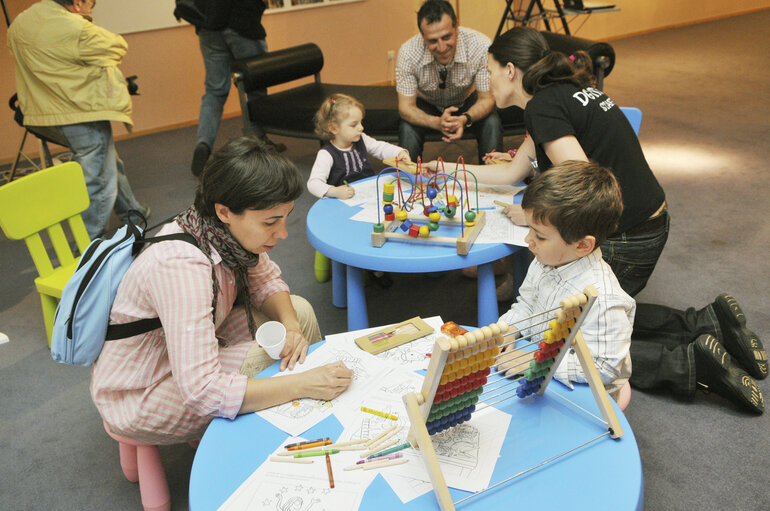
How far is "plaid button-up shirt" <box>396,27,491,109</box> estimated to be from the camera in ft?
11.4

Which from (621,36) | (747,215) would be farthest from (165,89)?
(621,36)

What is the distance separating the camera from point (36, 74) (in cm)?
330

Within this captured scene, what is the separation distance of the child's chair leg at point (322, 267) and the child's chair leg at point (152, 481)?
58.9 inches

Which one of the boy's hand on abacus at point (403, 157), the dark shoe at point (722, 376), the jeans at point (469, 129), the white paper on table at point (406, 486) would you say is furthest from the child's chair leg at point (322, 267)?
the white paper on table at point (406, 486)

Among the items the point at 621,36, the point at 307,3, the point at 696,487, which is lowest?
the point at 621,36

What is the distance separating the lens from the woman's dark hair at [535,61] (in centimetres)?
222

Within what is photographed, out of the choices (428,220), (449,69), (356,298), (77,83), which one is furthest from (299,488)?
(77,83)

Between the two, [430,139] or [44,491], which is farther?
[430,139]

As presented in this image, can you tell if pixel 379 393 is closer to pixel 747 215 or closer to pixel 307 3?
pixel 747 215

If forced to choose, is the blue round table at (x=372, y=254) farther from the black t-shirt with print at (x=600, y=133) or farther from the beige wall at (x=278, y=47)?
the beige wall at (x=278, y=47)

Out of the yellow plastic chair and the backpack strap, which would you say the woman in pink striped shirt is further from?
the yellow plastic chair

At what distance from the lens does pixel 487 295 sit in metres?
2.30

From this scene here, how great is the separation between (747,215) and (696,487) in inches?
90.9

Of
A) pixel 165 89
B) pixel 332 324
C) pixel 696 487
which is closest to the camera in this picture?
pixel 696 487
